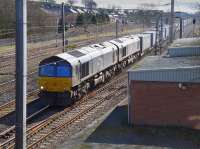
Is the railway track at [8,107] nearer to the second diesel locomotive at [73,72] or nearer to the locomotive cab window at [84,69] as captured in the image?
the second diesel locomotive at [73,72]

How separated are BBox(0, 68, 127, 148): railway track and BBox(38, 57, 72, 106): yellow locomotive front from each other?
2.72 ft

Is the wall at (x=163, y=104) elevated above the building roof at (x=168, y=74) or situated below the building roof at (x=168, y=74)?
below

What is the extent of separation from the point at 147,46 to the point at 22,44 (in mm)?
45699

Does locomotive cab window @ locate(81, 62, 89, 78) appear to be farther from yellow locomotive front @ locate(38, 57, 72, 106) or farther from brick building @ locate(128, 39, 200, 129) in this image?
brick building @ locate(128, 39, 200, 129)

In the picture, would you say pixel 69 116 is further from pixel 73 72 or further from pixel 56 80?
pixel 73 72

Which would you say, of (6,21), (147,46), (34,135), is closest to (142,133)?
(34,135)

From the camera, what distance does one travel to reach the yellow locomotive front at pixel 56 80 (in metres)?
25.4

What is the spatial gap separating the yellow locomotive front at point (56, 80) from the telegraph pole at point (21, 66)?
42.2ft

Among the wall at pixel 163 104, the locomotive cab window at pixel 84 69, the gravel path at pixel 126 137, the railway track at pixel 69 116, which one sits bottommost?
the gravel path at pixel 126 137

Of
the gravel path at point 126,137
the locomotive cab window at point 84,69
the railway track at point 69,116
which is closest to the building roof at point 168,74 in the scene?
the gravel path at point 126,137

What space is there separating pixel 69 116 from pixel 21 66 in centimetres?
1213

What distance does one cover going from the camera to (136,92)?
73.6 ft

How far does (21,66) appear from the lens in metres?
12.2

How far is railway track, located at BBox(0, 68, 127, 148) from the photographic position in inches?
775
